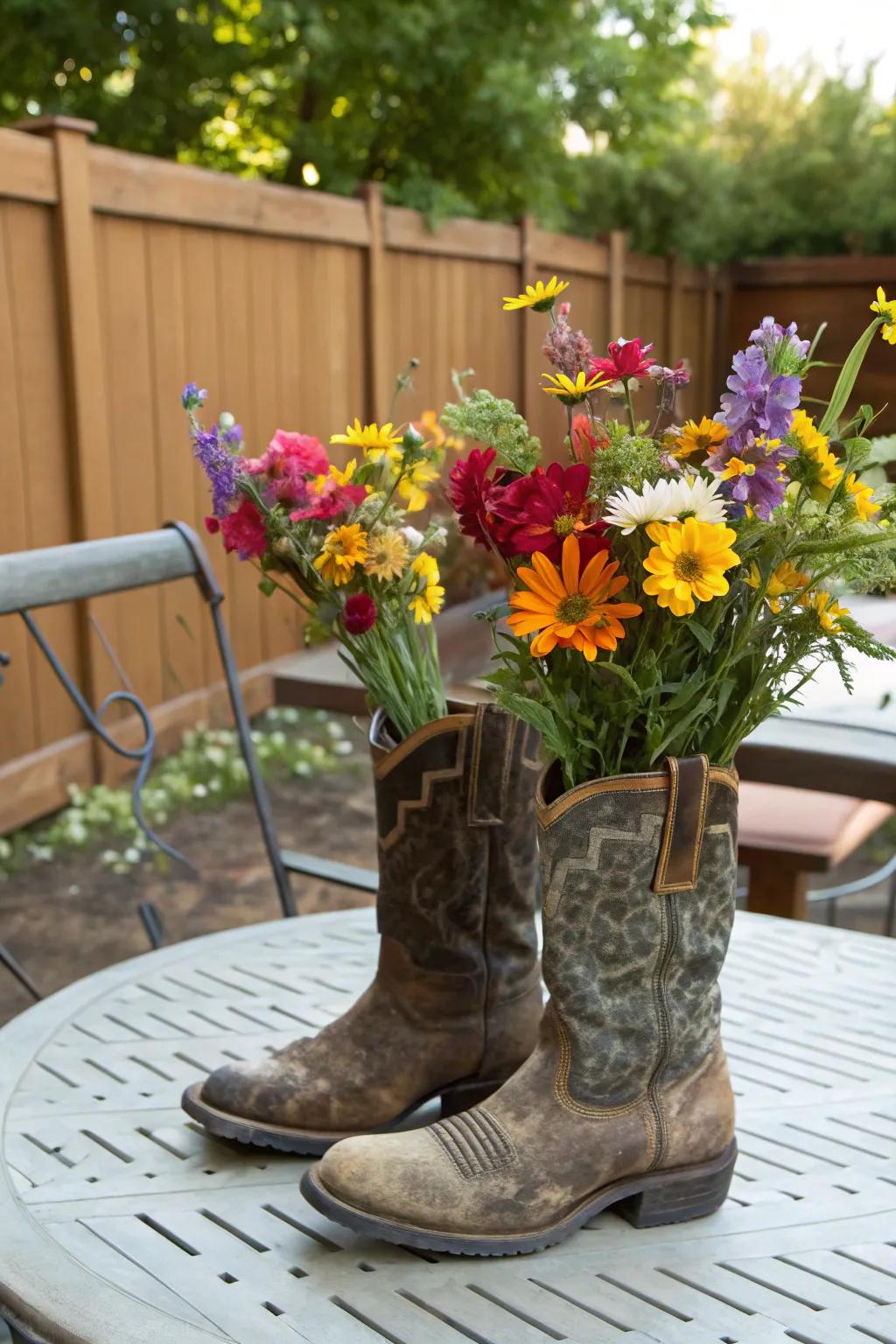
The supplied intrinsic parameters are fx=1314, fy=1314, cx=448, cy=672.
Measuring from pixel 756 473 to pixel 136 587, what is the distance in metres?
1.04

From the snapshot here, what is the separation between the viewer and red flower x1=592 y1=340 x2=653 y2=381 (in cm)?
80

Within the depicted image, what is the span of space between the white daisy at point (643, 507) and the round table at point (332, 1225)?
48 centimetres

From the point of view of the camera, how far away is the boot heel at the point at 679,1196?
90 centimetres

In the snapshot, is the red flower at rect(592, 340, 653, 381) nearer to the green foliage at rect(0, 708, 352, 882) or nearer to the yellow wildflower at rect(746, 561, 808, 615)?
the yellow wildflower at rect(746, 561, 808, 615)

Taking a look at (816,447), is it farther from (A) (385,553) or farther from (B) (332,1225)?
(B) (332,1225)

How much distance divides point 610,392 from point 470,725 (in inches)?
11.3

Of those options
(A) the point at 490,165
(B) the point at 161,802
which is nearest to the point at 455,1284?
(B) the point at 161,802

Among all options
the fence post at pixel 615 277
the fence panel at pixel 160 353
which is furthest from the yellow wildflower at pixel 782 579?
the fence post at pixel 615 277

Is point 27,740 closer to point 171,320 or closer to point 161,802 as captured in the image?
point 161,802

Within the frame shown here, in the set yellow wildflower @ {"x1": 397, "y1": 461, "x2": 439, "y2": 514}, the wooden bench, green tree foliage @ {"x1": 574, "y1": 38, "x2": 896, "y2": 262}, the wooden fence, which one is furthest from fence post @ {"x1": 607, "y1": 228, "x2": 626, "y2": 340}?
yellow wildflower @ {"x1": 397, "y1": 461, "x2": 439, "y2": 514}

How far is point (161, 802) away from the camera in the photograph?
3.63 m

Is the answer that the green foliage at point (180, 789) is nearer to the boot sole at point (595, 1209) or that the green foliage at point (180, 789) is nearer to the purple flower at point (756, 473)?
the boot sole at point (595, 1209)

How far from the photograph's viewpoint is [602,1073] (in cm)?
90

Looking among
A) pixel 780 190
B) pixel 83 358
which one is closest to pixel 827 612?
pixel 83 358
